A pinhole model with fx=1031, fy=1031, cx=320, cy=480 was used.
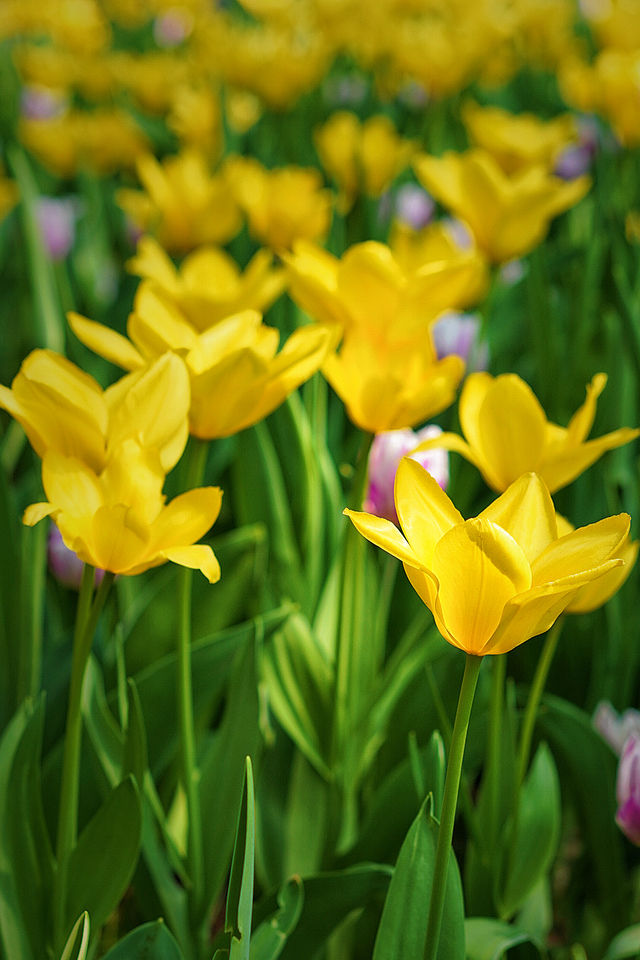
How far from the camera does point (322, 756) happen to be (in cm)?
75

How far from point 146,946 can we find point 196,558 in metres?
0.21

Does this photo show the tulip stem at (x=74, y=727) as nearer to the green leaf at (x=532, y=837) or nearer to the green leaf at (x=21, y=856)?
the green leaf at (x=21, y=856)

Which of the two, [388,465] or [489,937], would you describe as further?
[388,465]

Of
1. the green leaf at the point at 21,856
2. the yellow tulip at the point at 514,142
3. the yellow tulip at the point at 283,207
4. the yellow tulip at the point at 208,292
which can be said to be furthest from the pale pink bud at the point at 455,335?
the green leaf at the point at 21,856

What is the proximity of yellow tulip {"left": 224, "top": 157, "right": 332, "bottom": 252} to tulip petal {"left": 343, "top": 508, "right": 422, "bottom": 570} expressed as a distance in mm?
852

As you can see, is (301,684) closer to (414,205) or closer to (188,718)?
(188,718)

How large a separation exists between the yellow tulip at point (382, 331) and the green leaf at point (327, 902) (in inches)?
10.4

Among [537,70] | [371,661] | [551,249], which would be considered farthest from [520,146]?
[537,70]

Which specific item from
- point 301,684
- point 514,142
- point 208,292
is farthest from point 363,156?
point 301,684

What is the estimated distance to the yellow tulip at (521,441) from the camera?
0.56 m

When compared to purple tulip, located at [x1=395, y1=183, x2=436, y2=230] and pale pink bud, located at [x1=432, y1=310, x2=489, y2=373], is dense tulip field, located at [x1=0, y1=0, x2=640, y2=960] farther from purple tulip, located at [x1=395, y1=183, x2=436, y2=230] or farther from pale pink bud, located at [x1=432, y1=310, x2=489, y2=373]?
purple tulip, located at [x1=395, y1=183, x2=436, y2=230]

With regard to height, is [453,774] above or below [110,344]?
below

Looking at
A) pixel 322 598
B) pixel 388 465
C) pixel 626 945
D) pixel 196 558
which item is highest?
pixel 196 558

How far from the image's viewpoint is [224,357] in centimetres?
55
